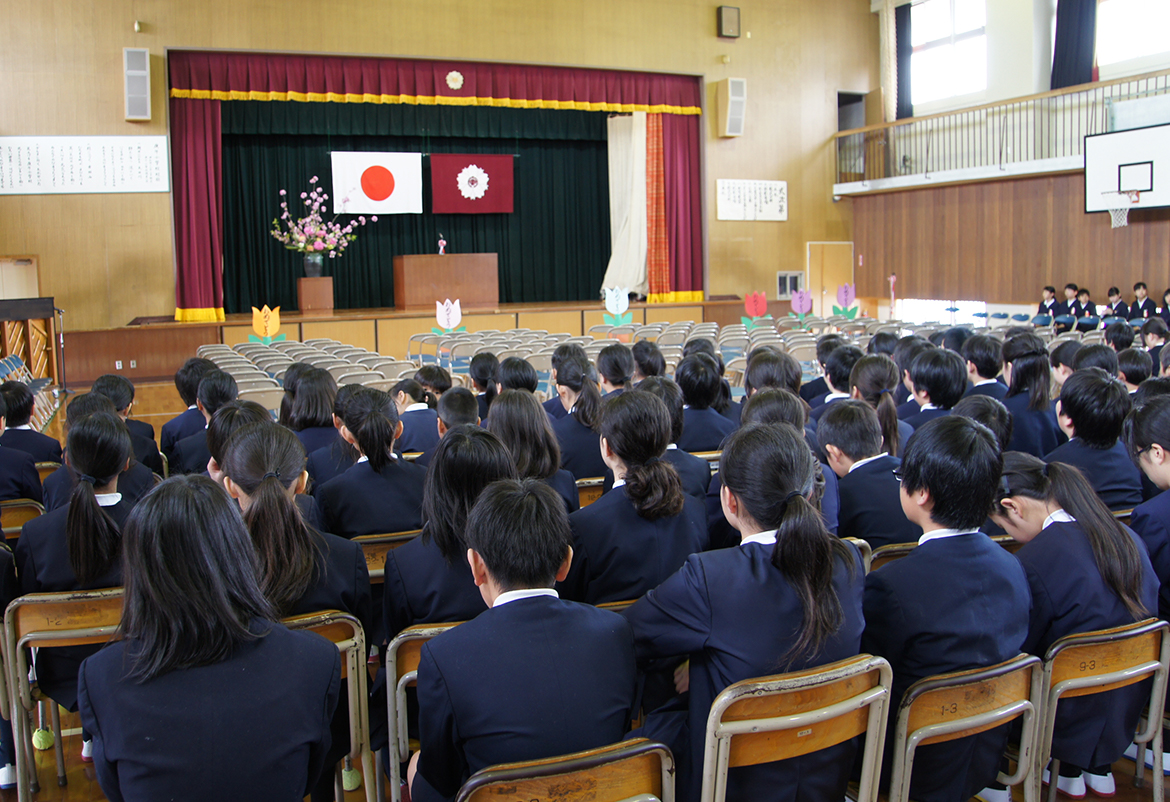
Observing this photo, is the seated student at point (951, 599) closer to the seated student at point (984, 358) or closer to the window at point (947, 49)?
the seated student at point (984, 358)

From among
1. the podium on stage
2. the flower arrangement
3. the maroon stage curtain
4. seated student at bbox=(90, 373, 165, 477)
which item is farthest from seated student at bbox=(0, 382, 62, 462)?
the podium on stage

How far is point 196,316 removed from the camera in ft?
38.7

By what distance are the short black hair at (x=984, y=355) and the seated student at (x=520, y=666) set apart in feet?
11.6

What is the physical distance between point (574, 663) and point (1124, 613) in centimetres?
137

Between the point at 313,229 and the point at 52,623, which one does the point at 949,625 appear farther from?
the point at 313,229

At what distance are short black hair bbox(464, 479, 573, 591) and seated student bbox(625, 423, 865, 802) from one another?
0.91 ft

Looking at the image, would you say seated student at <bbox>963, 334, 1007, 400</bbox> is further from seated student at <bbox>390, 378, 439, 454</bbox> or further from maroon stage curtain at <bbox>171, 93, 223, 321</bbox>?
maroon stage curtain at <bbox>171, 93, 223, 321</bbox>

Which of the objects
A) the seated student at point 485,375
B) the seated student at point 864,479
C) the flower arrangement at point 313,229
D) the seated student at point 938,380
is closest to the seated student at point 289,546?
the seated student at point 864,479

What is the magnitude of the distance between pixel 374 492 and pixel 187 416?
78.4 inches

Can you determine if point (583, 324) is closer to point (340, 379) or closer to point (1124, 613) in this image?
point (340, 379)

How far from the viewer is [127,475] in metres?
3.14

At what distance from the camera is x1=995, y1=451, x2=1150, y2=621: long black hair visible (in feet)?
6.92

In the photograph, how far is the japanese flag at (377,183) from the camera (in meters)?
13.7

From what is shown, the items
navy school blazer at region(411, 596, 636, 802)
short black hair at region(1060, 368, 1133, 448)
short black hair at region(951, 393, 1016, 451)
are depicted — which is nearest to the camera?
navy school blazer at region(411, 596, 636, 802)
